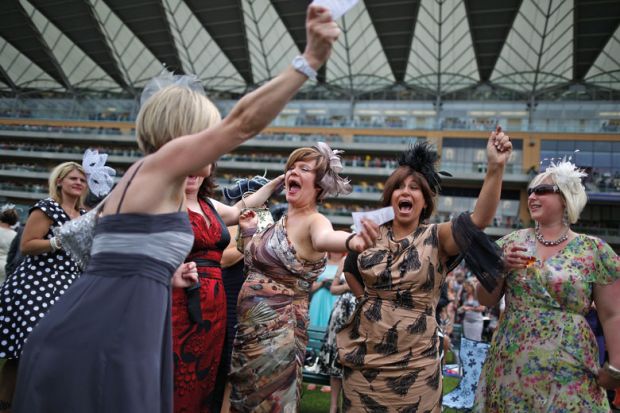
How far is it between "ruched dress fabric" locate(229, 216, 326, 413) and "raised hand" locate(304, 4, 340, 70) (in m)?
1.27

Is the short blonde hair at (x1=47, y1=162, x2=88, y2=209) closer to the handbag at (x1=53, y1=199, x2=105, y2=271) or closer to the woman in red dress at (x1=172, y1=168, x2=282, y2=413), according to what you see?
the woman in red dress at (x1=172, y1=168, x2=282, y2=413)

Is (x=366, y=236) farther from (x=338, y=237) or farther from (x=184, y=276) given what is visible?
(x=184, y=276)

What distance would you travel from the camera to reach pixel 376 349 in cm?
232

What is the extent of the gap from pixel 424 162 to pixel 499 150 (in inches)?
19.6

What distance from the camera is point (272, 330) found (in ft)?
7.69

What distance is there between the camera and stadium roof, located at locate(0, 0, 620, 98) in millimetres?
33062

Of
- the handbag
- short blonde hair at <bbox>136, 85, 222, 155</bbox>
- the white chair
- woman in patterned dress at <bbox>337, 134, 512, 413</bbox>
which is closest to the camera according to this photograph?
short blonde hair at <bbox>136, 85, 222, 155</bbox>

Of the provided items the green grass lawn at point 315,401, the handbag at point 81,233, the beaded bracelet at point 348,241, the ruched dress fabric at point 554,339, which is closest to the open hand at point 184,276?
the handbag at point 81,233

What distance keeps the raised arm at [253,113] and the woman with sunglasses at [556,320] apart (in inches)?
60.5

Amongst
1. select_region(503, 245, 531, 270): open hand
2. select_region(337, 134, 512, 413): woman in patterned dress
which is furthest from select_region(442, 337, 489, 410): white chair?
select_region(503, 245, 531, 270): open hand

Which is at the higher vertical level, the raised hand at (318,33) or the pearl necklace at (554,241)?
the raised hand at (318,33)

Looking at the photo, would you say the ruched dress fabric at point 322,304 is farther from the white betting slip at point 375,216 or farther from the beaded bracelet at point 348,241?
the white betting slip at point 375,216

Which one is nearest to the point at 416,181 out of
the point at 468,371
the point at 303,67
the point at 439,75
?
the point at 303,67

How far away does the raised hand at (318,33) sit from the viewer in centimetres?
136
